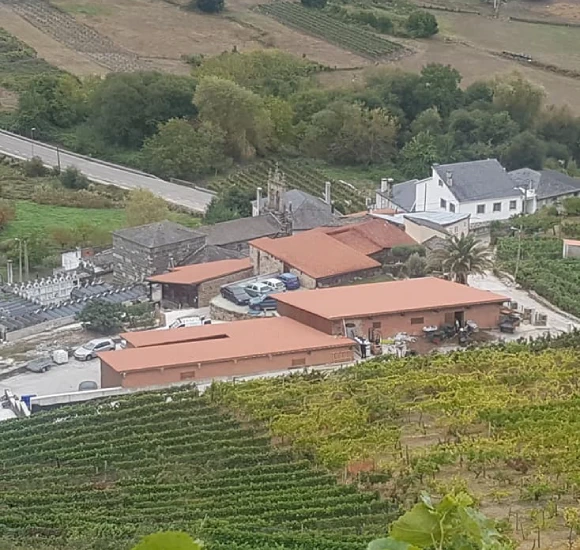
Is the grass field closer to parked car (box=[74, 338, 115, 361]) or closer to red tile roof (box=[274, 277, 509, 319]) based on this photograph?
parked car (box=[74, 338, 115, 361])

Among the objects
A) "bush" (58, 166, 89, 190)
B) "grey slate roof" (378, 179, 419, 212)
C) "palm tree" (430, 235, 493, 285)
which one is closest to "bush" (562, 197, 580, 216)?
"grey slate roof" (378, 179, 419, 212)

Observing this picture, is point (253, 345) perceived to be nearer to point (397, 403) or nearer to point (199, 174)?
point (397, 403)

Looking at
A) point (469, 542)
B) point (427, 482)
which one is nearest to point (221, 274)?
point (427, 482)

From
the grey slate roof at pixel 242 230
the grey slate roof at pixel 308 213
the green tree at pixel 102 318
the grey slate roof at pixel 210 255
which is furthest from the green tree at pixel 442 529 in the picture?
the grey slate roof at pixel 308 213

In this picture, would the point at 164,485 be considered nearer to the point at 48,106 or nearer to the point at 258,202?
the point at 258,202

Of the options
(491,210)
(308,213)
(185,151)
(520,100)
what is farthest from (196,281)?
(520,100)

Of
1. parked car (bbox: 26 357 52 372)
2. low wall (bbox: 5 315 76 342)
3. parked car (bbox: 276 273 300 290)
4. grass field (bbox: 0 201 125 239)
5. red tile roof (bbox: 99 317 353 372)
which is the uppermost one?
grass field (bbox: 0 201 125 239)

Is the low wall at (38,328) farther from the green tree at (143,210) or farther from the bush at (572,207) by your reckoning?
the bush at (572,207)
